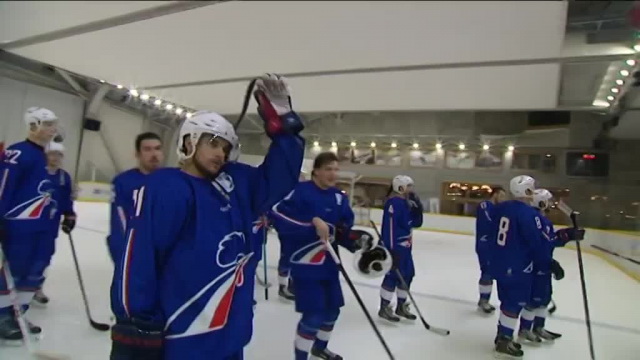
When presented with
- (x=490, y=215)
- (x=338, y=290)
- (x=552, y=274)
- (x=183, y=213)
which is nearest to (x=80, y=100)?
(x=183, y=213)

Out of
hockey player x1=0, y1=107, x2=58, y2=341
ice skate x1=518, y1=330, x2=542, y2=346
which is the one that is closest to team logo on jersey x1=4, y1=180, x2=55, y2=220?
hockey player x1=0, y1=107, x2=58, y2=341

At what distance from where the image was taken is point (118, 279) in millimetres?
552

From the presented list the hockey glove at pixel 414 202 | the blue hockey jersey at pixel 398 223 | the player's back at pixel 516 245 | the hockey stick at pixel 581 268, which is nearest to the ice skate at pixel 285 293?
the blue hockey jersey at pixel 398 223

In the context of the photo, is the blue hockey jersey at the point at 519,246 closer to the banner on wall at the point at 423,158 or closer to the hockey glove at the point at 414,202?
the hockey glove at the point at 414,202

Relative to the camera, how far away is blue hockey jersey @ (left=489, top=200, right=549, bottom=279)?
4.77 ft

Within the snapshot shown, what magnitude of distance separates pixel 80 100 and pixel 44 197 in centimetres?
73

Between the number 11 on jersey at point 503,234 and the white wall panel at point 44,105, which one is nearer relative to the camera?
the white wall panel at point 44,105

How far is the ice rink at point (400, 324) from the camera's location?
1216mm

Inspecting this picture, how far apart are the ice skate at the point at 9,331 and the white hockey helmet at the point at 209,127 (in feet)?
2.53

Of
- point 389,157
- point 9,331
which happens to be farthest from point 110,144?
point 9,331

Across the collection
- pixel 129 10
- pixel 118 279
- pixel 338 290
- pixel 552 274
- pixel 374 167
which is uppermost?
pixel 129 10

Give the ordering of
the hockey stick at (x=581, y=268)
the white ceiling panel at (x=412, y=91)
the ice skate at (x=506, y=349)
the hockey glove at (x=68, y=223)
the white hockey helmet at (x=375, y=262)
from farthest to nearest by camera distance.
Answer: the ice skate at (x=506, y=349) → the hockey glove at (x=68, y=223) → the white hockey helmet at (x=375, y=262) → the hockey stick at (x=581, y=268) → the white ceiling panel at (x=412, y=91)

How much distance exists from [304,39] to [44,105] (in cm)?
46

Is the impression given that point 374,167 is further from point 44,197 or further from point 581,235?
point 44,197
